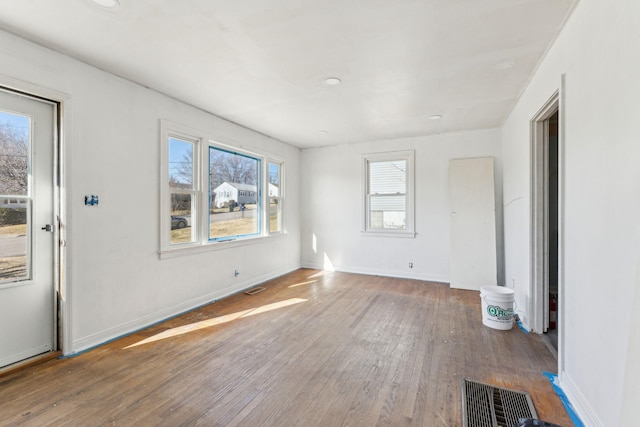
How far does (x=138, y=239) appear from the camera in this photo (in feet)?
10.6

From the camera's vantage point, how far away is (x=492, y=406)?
1.98 m

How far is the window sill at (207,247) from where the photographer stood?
11.7 feet

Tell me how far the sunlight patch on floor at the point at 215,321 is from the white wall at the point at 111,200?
0.35 m

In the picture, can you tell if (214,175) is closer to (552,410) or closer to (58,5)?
(58,5)

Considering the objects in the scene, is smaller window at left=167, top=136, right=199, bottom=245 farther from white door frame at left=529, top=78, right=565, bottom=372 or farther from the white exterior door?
white door frame at left=529, top=78, right=565, bottom=372

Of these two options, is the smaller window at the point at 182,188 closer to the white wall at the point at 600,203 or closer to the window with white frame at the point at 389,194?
the window with white frame at the point at 389,194

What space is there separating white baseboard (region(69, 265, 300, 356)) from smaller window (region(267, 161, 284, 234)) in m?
1.11

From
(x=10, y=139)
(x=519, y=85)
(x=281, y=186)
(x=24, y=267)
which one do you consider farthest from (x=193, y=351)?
(x=519, y=85)

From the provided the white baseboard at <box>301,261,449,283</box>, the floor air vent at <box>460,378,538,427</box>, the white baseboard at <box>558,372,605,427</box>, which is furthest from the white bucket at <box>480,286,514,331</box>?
the white baseboard at <box>301,261,449,283</box>

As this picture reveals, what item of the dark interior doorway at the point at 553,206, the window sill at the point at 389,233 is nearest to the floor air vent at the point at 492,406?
the dark interior doorway at the point at 553,206

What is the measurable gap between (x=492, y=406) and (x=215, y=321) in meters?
2.81

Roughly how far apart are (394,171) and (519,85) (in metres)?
2.68

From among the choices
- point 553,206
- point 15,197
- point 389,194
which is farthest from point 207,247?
point 553,206

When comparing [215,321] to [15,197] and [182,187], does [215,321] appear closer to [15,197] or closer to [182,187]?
[182,187]
